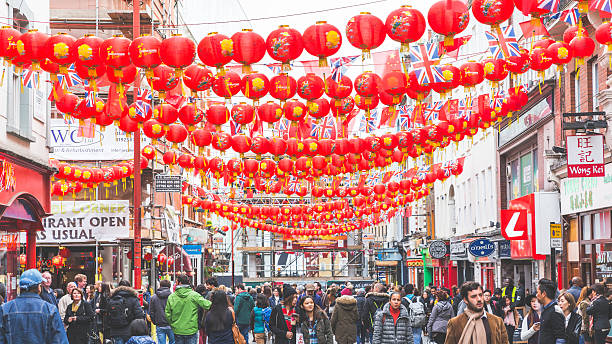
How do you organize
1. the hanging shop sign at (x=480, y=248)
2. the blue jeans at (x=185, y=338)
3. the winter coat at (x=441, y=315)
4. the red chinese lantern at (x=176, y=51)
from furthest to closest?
1. the hanging shop sign at (x=480, y=248)
2. the winter coat at (x=441, y=315)
3. the blue jeans at (x=185, y=338)
4. the red chinese lantern at (x=176, y=51)

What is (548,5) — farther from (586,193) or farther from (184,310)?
(586,193)

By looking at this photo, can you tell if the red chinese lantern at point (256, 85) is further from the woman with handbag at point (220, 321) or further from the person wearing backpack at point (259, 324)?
the person wearing backpack at point (259, 324)

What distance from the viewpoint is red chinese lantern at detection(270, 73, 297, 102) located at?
15570mm

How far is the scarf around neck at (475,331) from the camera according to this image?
9.66 metres

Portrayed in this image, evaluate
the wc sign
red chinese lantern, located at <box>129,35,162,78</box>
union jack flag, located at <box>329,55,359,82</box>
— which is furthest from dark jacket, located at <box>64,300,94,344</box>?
the wc sign

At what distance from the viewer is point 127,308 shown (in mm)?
15562

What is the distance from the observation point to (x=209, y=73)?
1583 centimetres

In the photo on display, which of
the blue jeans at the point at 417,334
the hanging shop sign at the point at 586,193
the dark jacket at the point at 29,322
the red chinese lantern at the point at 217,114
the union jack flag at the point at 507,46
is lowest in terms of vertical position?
the blue jeans at the point at 417,334

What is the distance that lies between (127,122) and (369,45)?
749 cm

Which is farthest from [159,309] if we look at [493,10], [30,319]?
[493,10]

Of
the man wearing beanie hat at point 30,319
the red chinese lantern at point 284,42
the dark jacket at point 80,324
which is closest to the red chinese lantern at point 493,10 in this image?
the red chinese lantern at point 284,42

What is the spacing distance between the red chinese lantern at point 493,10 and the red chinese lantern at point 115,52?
5268mm

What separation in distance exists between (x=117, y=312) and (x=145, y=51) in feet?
14.8

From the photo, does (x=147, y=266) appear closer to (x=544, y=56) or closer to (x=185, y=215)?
(x=185, y=215)
